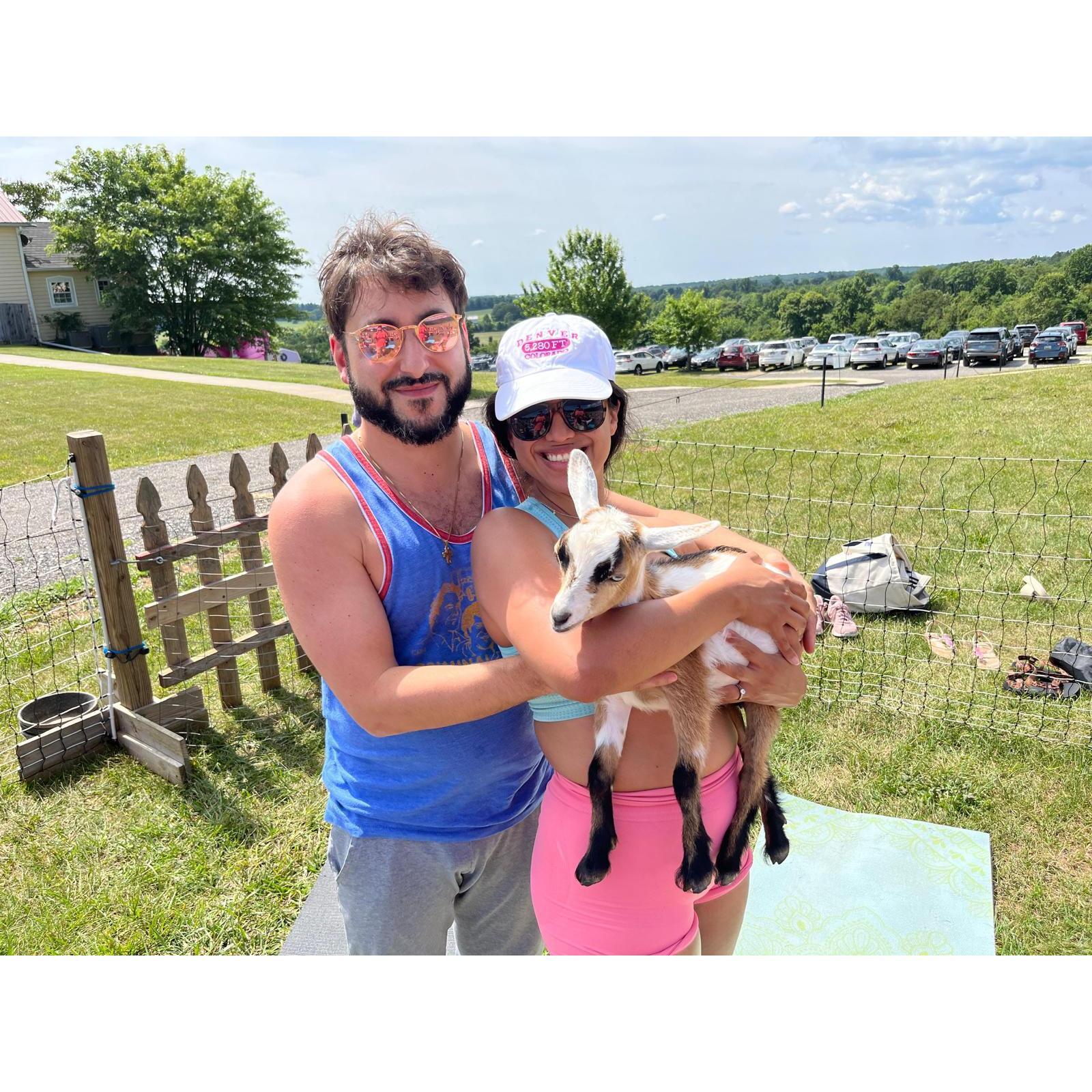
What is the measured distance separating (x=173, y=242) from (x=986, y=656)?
134 feet

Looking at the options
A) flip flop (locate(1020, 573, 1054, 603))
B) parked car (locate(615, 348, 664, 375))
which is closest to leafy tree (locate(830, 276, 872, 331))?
parked car (locate(615, 348, 664, 375))

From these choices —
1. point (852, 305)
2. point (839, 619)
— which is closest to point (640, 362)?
point (852, 305)

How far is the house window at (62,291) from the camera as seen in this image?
35375mm

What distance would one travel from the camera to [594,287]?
1359 inches

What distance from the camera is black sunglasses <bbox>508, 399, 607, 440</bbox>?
5.39ft

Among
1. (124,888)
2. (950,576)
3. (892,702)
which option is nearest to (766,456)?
(950,576)

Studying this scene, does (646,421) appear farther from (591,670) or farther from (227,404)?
(591,670)

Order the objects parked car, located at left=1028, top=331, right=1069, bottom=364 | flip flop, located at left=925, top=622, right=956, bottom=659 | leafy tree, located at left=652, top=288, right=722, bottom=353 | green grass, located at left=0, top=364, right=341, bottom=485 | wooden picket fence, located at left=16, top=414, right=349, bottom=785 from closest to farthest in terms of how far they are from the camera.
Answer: wooden picket fence, located at left=16, top=414, right=349, bottom=785 → flip flop, located at left=925, top=622, right=956, bottom=659 → green grass, located at left=0, top=364, right=341, bottom=485 → parked car, located at left=1028, top=331, right=1069, bottom=364 → leafy tree, located at left=652, top=288, right=722, bottom=353

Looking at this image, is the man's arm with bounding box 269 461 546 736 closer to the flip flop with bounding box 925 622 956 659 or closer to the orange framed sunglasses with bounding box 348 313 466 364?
the orange framed sunglasses with bounding box 348 313 466 364

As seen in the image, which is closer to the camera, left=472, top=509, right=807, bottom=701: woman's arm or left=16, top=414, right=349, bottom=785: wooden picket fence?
left=472, top=509, right=807, bottom=701: woman's arm

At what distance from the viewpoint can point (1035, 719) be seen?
457cm

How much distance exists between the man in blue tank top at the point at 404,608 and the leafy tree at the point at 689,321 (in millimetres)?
51740

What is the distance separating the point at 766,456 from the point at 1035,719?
7206 millimetres

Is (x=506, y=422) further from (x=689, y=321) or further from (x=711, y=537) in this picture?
(x=689, y=321)
